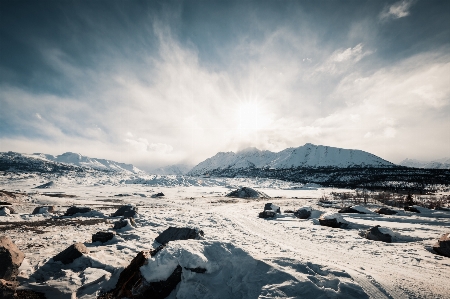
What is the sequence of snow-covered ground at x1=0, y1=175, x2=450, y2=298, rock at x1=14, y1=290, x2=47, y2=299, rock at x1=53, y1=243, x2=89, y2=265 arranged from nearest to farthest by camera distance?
1. snow-covered ground at x1=0, y1=175, x2=450, y2=298
2. rock at x1=14, y1=290, x2=47, y2=299
3. rock at x1=53, y1=243, x2=89, y2=265

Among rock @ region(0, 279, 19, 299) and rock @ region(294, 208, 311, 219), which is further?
rock @ region(294, 208, 311, 219)

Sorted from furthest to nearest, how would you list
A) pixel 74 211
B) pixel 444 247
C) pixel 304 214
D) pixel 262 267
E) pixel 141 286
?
pixel 74 211, pixel 304 214, pixel 444 247, pixel 262 267, pixel 141 286

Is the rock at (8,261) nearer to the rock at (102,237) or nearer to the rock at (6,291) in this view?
the rock at (6,291)

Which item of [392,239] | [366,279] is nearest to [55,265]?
[366,279]

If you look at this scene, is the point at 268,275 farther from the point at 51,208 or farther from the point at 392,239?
the point at 51,208

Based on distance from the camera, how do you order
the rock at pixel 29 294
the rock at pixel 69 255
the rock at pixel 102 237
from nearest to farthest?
1. the rock at pixel 29 294
2. the rock at pixel 69 255
3. the rock at pixel 102 237

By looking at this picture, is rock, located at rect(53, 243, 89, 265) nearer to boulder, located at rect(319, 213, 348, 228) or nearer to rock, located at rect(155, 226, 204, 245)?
rock, located at rect(155, 226, 204, 245)

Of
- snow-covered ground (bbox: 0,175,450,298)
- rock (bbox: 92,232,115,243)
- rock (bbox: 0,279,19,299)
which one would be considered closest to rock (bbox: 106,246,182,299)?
snow-covered ground (bbox: 0,175,450,298)

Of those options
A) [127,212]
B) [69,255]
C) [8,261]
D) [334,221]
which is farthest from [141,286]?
[127,212]

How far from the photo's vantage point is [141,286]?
4809 millimetres

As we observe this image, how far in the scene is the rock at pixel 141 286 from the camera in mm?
4816

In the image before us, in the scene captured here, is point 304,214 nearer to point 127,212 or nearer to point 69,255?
point 127,212

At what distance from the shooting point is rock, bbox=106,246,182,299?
482cm

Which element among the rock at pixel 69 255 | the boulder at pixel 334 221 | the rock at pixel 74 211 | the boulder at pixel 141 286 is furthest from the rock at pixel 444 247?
the rock at pixel 74 211
